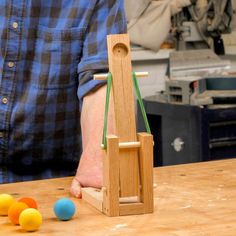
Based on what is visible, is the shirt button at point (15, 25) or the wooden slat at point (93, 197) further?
the shirt button at point (15, 25)

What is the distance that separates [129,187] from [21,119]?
1.38 feet

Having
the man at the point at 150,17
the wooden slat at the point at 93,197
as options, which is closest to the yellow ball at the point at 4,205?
the wooden slat at the point at 93,197

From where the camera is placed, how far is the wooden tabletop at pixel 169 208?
1.06 m

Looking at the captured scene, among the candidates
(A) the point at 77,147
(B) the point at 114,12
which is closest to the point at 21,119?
(A) the point at 77,147

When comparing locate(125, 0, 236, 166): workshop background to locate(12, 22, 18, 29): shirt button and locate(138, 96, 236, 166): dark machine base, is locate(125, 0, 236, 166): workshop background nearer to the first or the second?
locate(138, 96, 236, 166): dark machine base

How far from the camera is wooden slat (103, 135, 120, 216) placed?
3.78 ft

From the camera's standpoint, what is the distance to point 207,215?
44.6 inches

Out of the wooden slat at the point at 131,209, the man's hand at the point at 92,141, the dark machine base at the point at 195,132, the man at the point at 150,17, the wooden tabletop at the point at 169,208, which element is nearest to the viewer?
the wooden tabletop at the point at 169,208

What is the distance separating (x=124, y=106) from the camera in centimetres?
120

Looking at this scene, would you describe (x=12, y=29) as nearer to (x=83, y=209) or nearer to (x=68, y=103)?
(x=68, y=103)

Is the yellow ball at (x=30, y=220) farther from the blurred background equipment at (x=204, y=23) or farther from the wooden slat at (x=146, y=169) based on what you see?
the blurred background equipment at (x=204, y=23)

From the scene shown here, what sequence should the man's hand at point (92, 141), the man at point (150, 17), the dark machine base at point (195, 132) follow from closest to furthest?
1. the man's hand at point (92, 141)
2. the dark machine base at point (195, 132)
3. the man at point (150, 17)

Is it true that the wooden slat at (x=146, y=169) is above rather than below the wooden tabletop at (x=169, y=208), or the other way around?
above

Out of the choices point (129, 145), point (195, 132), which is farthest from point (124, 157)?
point (195, 132)
